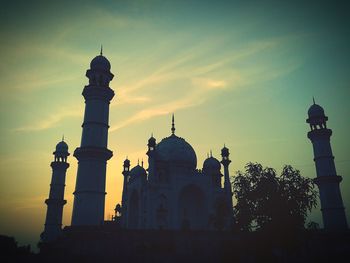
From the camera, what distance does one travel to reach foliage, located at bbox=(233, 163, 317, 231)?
1778 centimetres

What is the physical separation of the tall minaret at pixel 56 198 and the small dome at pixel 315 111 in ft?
98.0

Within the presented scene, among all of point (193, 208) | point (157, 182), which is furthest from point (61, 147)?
point (193, 208)

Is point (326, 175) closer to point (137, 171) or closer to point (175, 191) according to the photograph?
point (175, 191)

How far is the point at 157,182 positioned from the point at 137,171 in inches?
225

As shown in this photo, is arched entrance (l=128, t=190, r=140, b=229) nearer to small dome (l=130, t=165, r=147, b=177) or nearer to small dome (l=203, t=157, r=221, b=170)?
small dome (l=130, t=165, r=147, b=177)

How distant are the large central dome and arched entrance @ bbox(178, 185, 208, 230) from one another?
2.81m

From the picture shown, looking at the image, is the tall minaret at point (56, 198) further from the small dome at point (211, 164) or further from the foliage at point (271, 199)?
the foliage at point (271, 199)

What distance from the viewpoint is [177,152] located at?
110ft

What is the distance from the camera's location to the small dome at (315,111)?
34250 millimetres

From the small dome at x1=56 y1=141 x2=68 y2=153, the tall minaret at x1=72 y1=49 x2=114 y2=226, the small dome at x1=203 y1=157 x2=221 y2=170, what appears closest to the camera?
the tall minaret at x1=72 y1=49 x2=114 y2=226

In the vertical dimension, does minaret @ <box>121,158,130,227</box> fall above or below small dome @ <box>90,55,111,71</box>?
below

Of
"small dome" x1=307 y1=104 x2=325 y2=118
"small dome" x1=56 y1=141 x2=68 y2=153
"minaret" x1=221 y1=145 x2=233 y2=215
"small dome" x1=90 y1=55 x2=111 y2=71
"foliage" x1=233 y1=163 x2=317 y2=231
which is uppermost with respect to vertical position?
"small dome" x1=90 y1=55 x2=111 y2=71

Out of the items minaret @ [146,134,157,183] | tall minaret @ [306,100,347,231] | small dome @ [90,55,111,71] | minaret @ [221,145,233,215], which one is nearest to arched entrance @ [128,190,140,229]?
minaret @ [146,134,157,183]

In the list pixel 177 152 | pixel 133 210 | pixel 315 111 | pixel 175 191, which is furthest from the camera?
pixel 133 210
